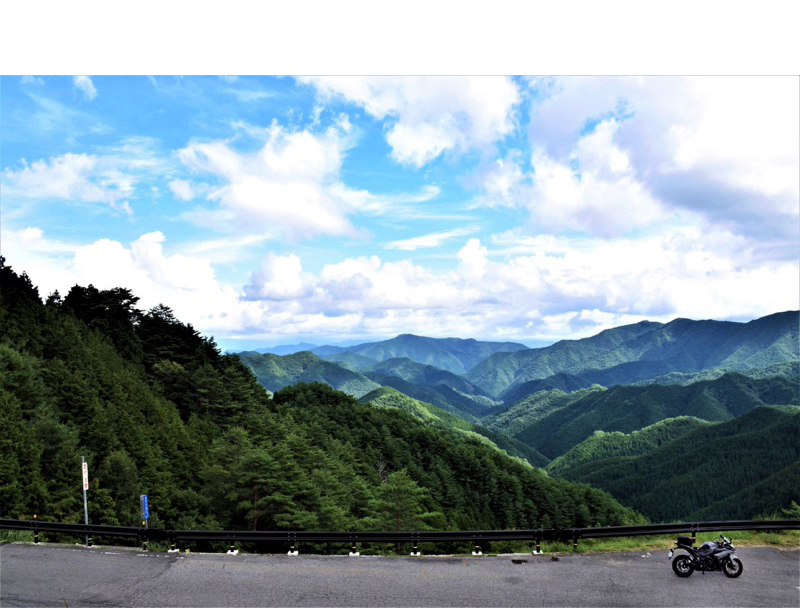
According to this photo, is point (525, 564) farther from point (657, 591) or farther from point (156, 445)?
point (156, 445)

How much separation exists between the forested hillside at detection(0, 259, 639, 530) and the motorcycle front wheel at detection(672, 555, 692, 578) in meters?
21.9

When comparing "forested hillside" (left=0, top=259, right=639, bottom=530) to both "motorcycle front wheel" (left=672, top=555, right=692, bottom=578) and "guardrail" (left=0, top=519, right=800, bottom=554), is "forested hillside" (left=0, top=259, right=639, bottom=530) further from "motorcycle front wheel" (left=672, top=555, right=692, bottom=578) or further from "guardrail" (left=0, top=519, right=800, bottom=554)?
"motorcycle front wheel" (left=672, top=555, right=692, bottom=578)

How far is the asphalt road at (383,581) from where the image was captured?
498 inches

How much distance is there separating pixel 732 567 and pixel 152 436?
1875 inches

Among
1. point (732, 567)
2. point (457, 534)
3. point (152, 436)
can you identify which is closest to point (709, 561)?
point (732, 567)

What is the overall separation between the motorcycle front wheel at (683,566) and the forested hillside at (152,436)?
71.9 feet

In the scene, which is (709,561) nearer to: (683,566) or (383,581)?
(683,566)

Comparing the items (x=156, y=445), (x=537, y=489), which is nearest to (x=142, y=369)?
(x=156, y=445)

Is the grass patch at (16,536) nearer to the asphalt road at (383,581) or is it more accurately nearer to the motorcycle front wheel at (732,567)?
the asphalt road at (383,581)

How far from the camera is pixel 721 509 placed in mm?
179875

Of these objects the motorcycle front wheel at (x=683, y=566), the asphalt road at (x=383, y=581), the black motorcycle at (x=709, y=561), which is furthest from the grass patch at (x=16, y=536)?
the black motorcycle at (x=709, y=561)

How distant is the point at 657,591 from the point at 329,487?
39.1 metres

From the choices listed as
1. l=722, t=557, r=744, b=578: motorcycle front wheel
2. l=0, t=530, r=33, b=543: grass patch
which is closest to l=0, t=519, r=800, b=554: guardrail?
l=722, t=557, r=744, b=578: motorcycle front wheel

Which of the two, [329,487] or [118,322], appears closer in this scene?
[329,487]
